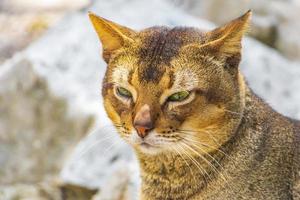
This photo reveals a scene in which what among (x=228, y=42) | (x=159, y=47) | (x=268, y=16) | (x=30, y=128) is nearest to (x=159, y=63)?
(x=159, y=47)

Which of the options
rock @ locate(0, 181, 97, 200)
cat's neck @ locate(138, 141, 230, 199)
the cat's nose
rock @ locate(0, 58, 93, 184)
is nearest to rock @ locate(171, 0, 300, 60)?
rock @ locate(0, 58, 93, 184)

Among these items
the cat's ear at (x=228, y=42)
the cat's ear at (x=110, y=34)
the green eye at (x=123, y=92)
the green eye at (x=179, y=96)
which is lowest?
the green eye at (x=179, y=96)

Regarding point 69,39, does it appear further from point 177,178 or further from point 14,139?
point 177,178

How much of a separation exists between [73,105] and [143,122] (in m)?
3.04

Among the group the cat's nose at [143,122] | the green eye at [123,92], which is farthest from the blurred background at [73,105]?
the cat's nose at [143,122]

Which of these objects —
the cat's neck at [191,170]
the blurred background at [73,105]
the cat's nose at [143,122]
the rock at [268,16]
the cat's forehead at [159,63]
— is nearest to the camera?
the cat's nose at [143,122]

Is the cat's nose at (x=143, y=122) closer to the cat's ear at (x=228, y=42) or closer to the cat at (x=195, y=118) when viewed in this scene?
the cat at (x=195, y=118)

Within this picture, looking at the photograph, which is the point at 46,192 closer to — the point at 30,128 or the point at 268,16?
the point at 30,128

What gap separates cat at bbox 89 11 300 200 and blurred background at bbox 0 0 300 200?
139cm

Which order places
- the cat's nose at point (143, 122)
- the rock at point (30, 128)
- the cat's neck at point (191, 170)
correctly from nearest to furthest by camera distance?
the cat's nose at point (143, 122), the cat's neck at point (191, 170), the rock at point (30, 128)

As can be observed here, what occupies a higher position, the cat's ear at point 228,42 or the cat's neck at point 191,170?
the cat's ear at point 228,42

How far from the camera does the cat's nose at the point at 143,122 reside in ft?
12.6

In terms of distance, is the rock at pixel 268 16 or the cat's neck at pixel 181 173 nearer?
the cat's neck at pixel 181 173

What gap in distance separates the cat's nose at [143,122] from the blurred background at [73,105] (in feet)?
5.49
